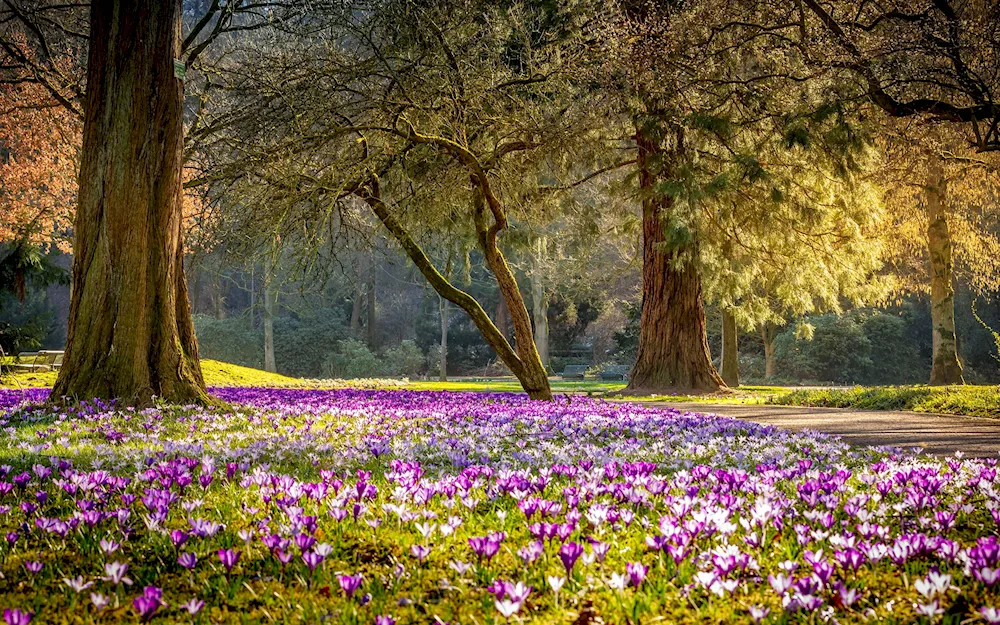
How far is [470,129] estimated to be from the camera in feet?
35.7

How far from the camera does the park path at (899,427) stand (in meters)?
6.08

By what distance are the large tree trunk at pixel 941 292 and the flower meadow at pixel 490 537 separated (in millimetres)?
16295

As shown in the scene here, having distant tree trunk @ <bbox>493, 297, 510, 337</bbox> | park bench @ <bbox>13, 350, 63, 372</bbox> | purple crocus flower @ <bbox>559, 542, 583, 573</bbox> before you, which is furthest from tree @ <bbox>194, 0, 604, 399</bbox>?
distant tree trunk @ <bbox>493, 297, 510, 337</bbox>

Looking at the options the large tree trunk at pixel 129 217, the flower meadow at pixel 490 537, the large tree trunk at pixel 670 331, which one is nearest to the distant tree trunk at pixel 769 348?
the large tree trunk at pixel 670 331

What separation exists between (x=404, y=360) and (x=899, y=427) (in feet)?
100

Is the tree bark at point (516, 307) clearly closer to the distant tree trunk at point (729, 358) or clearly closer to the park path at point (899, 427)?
the park path at point (899, 427)

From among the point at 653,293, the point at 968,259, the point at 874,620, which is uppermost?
the point at 968,259

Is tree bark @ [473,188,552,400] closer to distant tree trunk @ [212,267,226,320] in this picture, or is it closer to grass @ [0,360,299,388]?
grass @ [0,360,299,388]

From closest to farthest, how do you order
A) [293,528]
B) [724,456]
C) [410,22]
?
1. [293,528]
2. [724,456]
3. [410,22]

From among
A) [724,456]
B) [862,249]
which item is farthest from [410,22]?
[862,249]

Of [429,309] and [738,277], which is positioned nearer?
[738,277]

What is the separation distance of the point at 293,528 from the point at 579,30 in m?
11.2

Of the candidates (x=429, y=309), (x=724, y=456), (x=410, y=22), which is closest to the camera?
(x=724, y=456)

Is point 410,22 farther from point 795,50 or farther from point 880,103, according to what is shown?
point 880,103
